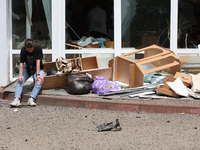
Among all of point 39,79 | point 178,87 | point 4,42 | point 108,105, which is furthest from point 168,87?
point 4,42

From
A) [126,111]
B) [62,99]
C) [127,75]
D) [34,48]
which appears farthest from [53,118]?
[127,75]

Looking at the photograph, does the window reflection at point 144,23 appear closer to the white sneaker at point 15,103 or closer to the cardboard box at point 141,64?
the cardboard box at point 141,64

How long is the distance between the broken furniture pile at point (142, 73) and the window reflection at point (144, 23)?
48 centimetres

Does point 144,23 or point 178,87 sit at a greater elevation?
point 144,23

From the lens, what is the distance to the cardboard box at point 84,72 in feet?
21.5

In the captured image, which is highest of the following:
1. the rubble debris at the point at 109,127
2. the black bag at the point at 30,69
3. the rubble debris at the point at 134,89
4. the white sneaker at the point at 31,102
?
the black bag at the point at 30,69

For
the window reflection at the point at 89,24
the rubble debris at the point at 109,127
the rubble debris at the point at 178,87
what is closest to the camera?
the rubble debris at the point at 109,127

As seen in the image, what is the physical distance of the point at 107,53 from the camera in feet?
25.3

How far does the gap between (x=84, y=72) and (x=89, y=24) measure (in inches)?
69.1

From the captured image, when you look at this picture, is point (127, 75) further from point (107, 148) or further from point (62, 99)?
point (107, 148)

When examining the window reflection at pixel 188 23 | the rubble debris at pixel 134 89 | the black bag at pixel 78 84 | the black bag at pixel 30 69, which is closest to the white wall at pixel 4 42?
the black bag at pixel 30 69

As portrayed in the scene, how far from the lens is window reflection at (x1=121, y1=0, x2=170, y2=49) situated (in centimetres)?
768

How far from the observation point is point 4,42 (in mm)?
7332

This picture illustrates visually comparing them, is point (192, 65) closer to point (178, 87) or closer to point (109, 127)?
point (178, 87)
